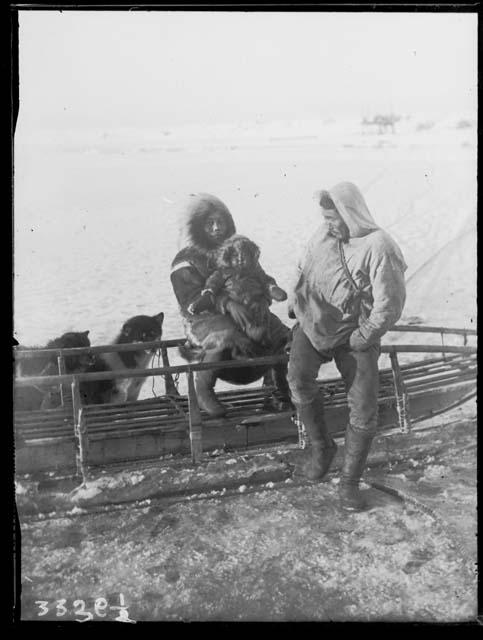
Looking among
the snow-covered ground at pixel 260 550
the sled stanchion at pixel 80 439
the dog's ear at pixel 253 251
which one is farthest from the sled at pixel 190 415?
the dog's ear at pixel 253 251

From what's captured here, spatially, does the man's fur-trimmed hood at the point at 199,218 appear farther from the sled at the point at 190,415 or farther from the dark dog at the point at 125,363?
the sled at the point at 190,415

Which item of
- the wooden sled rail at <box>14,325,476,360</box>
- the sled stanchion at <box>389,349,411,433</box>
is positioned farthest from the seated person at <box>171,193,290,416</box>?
the sled stanchion at <box>389,349,411,433</box>

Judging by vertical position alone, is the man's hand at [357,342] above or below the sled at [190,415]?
above

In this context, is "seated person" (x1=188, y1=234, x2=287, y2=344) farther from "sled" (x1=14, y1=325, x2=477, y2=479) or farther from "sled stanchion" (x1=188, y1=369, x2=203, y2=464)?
"sled stanchion" (x1=188, y1=369, x2=203, y2=464)

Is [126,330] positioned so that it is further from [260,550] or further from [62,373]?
[260,550]

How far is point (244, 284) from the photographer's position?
347cm

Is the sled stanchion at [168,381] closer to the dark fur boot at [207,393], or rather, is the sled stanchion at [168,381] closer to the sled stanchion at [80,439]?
the dark fur boot at [207,393]

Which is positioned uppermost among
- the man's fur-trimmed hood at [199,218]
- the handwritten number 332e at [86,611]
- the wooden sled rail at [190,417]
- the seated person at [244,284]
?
the man's fur-trimmed hood at [199,218]

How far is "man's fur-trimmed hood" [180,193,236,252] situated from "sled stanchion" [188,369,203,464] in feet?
1.86

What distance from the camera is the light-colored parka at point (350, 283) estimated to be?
3396 millimetres

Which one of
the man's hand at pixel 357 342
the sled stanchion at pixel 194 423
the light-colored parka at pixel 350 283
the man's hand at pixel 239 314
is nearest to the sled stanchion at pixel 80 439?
the sled stanchion at pixel 194 423

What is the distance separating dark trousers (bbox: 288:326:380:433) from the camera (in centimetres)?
348

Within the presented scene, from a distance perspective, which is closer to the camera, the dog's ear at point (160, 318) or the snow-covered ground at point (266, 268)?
the snow-covered ground at point (266, 268)

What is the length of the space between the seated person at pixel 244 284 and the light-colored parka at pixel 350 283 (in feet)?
0.43
